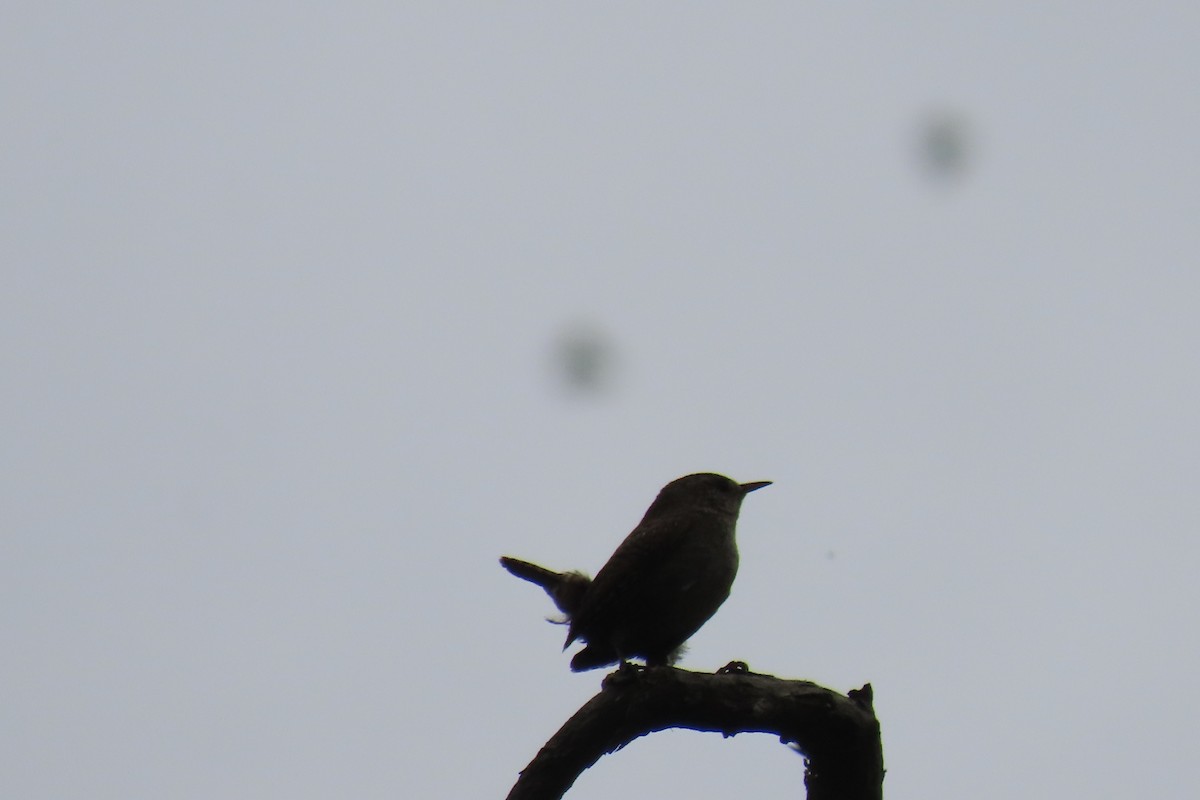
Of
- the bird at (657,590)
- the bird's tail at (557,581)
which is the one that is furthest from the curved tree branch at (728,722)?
the bird's tail at (557,581)

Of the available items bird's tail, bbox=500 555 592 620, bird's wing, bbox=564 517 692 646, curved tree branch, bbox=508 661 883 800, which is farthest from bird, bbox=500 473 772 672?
curved tree branch, bbox=508 661 883 800

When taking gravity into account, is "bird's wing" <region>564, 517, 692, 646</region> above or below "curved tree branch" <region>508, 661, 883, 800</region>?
above

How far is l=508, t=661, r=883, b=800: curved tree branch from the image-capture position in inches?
147

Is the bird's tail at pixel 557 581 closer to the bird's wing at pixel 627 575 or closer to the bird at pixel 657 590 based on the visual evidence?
the bird at pixel 657 590

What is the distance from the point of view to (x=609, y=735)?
3.90 meters

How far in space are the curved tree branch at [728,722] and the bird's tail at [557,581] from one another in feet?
7.33

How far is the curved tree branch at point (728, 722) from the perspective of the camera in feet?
12.3

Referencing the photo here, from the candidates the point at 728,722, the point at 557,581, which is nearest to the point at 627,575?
the point at 557,581

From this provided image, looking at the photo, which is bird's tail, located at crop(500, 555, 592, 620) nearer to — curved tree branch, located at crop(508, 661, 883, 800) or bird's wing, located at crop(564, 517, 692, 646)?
bird's wing, located at crop(564, 517, 692, 646)

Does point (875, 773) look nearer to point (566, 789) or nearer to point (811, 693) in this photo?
point (811, 693)

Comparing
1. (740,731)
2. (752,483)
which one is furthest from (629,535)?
(740,731)

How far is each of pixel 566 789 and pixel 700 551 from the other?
2.18m

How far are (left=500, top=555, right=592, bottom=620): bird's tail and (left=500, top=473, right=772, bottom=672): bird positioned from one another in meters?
0.13

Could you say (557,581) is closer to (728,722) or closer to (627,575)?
(627,575)
